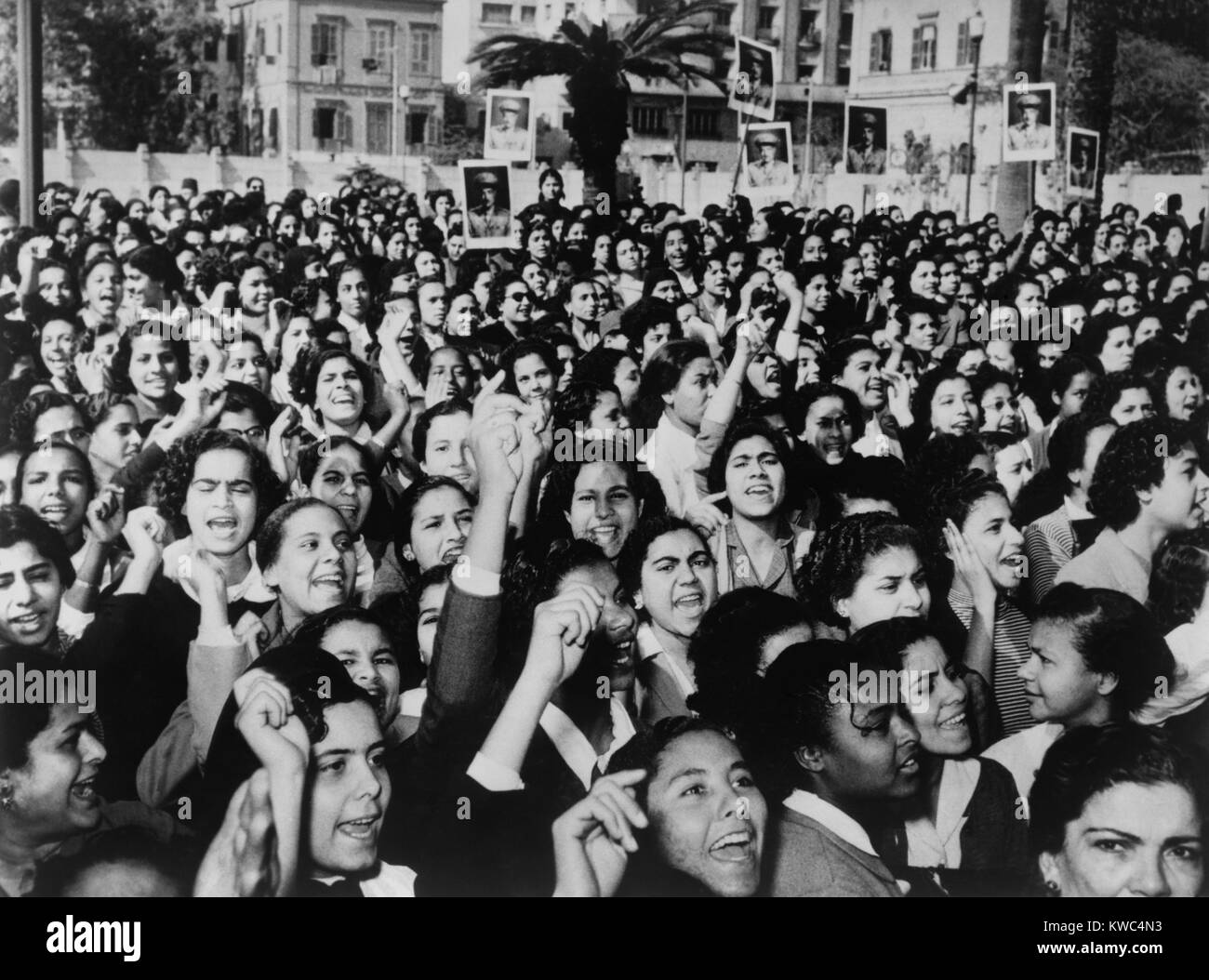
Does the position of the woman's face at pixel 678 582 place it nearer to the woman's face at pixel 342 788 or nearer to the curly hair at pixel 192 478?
the woman's face at pixel 342 788

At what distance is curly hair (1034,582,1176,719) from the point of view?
120 inches

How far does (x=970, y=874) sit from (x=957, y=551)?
736 mm

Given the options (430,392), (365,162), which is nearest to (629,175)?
(365,162)

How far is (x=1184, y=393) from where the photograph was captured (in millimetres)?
4637

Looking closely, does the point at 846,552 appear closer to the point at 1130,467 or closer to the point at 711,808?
the point at 711,808

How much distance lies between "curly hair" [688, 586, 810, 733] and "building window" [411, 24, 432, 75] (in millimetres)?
2738

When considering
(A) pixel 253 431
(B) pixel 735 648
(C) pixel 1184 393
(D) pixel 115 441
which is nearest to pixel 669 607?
(B) pixel 735 648

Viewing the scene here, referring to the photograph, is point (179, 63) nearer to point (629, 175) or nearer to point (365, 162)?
point (365, 162)

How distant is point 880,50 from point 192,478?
3.21 meters

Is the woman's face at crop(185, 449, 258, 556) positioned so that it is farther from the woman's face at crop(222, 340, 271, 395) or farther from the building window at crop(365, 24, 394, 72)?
the building window at crop(365, 24, 394, 72)

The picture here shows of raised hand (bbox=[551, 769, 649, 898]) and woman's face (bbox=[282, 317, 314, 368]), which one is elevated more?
woman's face (bbox=[282, 317, 314, 368])

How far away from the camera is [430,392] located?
4.46m

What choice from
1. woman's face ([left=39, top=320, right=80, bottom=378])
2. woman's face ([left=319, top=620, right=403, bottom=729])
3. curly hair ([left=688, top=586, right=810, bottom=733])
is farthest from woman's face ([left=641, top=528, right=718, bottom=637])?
woman's face ([left=39, top=320, right=80, bottom=378])
